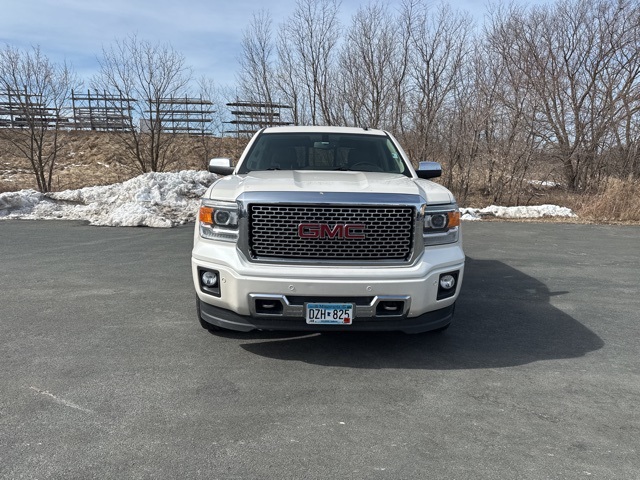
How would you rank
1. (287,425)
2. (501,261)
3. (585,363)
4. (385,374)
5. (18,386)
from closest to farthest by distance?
(287,425) → (18,386) → (385,374) → (585,363) → (501,261)

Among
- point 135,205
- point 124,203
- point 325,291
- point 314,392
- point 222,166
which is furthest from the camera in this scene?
point 124,203

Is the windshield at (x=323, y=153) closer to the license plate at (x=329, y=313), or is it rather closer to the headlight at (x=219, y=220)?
the headlight at (x=219, y=220)

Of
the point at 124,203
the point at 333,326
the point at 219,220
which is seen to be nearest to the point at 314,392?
the point at 333,326

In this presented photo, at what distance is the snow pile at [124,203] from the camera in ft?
40.3

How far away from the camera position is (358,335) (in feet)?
14.5

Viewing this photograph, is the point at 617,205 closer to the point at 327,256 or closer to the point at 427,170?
the point at 427,170

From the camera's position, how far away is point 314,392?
3314mm

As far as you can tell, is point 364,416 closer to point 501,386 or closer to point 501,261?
point 501,386

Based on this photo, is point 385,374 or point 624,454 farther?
point 385,374

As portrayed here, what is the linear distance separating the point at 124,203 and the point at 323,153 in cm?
972

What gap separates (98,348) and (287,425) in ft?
6.71

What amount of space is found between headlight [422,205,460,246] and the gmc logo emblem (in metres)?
0.53

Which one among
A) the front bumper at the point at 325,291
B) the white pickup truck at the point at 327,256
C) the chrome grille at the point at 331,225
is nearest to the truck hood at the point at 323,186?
the white pickup truck at the point at 327,256

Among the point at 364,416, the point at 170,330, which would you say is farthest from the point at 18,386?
the point at 364,416
